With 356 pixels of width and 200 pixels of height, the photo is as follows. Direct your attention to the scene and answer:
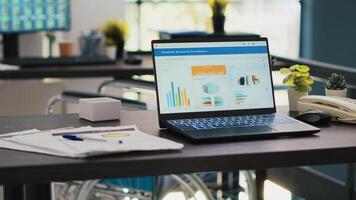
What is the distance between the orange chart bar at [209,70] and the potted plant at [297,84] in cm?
33

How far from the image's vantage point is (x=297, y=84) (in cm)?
216

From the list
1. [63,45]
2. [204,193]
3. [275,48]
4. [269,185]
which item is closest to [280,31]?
[275,48]

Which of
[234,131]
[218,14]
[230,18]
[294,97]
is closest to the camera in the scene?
[234,131]

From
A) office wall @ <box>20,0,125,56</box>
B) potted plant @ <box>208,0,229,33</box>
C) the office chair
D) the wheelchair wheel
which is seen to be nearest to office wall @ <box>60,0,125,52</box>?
office wall @ <box>20,0,125,56</box>

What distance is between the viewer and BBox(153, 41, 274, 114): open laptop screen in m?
1.87

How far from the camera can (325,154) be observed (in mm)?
1653

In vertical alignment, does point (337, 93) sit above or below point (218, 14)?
below

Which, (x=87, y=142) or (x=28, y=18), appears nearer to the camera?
(x=87, y=142)

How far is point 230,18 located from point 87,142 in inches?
169

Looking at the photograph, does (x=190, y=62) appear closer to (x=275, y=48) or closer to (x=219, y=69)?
(x=219, y=69)

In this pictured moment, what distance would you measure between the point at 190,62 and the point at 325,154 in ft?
1.61

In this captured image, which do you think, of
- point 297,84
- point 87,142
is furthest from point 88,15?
point 87,142

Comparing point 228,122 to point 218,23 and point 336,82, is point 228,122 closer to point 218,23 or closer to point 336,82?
point 336,82

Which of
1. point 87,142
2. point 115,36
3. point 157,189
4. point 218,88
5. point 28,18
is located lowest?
point 157,189
